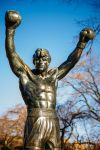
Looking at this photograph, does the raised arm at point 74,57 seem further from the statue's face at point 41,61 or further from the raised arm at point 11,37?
the raised arm at point 11,37

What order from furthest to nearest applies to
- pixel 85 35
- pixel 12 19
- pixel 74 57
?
pixel 85 35, pixel 74 57, pixel 12 19

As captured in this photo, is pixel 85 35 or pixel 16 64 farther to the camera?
pixel 85 35

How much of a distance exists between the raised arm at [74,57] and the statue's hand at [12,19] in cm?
93

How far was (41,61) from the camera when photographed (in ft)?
16.4

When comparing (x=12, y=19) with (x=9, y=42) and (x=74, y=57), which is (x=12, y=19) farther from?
(x=74, y=57)

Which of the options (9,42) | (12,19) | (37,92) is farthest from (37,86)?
(12,19)

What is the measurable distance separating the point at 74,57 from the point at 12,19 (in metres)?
1.11

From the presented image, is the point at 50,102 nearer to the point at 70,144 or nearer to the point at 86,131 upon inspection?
A: the point at 86,131

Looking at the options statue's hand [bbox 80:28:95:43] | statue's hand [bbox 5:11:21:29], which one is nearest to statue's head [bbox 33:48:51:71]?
statue's hand [bbox 5:11:21:29]

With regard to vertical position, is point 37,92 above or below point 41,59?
below

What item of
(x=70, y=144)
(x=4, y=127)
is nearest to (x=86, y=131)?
(x=70, y=144)

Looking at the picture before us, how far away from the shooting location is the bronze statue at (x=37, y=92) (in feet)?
15.3

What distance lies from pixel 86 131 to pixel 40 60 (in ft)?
64.4

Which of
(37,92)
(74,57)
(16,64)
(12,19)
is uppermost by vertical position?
(12,19)
